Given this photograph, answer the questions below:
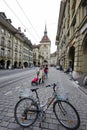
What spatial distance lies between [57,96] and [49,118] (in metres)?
1.00

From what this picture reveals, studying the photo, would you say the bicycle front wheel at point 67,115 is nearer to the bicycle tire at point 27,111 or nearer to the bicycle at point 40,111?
the bicycle at point 40,111

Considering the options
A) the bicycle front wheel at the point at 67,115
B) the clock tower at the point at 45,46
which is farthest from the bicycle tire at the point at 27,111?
the clock tower at the point at 45,46

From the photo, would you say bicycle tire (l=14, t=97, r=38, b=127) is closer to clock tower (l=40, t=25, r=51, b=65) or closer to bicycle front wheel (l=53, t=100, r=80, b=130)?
bicycle front wheel (l=53, t=100, r=80, b=130)

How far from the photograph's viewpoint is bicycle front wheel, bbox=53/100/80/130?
302 centimetres

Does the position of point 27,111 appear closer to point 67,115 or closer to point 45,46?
point 67,115

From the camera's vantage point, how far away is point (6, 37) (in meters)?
36.0

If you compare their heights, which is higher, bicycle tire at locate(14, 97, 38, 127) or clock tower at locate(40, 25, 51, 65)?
clock tower at locate(40, 25, 51, 65)

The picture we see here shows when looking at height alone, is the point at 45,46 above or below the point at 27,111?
above

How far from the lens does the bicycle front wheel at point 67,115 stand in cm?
302

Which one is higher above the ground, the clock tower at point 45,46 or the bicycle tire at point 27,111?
the clock tower at point 45,46

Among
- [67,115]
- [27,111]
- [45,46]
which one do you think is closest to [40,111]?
[27,111]

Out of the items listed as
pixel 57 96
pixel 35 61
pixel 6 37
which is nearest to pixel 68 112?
pixel 57 96

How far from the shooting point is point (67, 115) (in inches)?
127

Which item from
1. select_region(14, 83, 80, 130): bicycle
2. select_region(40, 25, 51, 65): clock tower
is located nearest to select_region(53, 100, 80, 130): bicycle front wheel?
select_region(14, 83, 80, 130): bicycle
